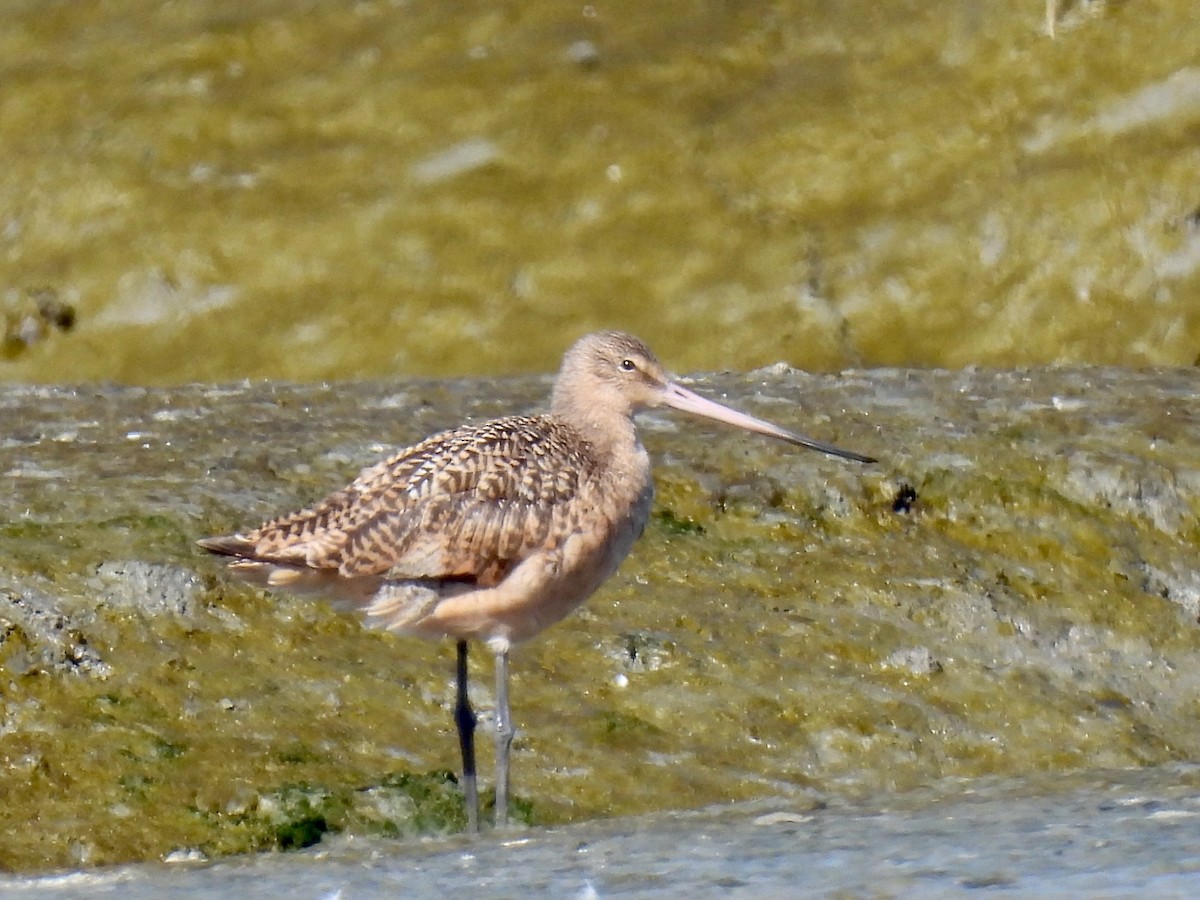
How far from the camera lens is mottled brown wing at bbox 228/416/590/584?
34.3ft

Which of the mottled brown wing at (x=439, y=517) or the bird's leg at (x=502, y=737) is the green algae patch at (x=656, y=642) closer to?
the bird's leg at (x=502, y=737)

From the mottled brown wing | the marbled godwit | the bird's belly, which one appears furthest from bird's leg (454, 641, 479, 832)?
the mottled brown wing

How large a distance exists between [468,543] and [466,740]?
106 cm

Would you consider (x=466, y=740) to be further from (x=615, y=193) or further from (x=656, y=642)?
(x=615, y=193)

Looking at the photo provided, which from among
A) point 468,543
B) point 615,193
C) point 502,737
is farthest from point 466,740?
point 615,193

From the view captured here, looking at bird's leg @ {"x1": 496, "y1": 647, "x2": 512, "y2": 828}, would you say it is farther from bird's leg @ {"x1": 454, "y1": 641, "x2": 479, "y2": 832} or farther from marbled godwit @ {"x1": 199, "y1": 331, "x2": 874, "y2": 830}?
bird's leg @ {"x1": 454, "y1": 641, "x2": 479, "y2": 832}

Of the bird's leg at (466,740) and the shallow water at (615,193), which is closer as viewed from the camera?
the bird's leg at (466,740)

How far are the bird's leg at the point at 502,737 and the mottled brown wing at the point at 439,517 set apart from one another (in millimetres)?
532

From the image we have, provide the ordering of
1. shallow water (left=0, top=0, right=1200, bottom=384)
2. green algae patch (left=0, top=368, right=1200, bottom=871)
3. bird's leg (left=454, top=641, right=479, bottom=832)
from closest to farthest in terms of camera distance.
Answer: bird's leg (left=454, top=641, right=479, bottom=832) < green algae patch (left=0, top=368, right=1200, bottom=871) < shallow water (left=0, top=0, right=1200, bottom=384)

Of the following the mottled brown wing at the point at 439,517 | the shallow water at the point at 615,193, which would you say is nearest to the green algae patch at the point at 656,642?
the mottled brown wing at the point at 439,517

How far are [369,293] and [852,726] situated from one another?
17.5 m

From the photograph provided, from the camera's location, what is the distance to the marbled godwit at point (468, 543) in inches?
413

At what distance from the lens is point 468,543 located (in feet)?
34.9

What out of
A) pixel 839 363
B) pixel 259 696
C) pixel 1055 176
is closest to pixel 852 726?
pixel 259 696
